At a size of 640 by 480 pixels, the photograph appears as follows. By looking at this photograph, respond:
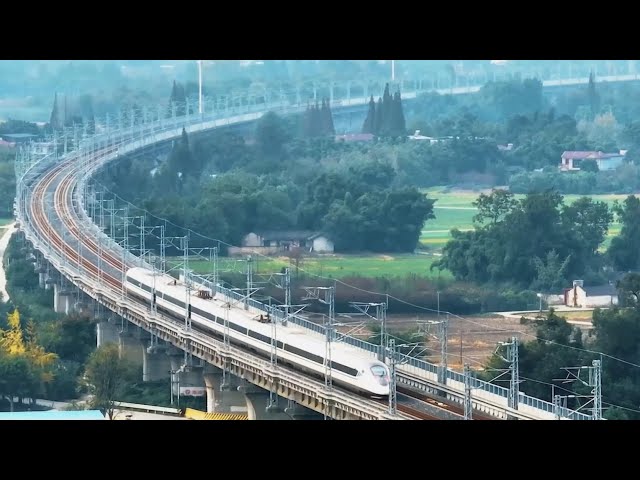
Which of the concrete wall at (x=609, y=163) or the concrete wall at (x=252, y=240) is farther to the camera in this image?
the concrete wall at (x=609, y=163)

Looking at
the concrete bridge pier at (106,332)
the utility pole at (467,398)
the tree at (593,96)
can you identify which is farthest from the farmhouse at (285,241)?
the utility pole at (467,398)

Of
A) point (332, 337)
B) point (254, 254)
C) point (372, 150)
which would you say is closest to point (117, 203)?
point (254, 254)

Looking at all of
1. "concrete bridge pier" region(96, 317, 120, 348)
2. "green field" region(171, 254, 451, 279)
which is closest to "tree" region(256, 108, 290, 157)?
"green field" region(171, 254, 451, 279)

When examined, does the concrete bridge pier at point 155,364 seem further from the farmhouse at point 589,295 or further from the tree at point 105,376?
the farmhouse at point 589,295

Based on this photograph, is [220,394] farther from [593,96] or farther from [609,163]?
[593,96]

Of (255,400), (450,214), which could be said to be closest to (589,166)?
(450,214)

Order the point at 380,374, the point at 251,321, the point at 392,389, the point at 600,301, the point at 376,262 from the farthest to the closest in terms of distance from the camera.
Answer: the point at 376,262
the point at 600,301
the point at 251,321
the point at 380,374
the point at 392,389
